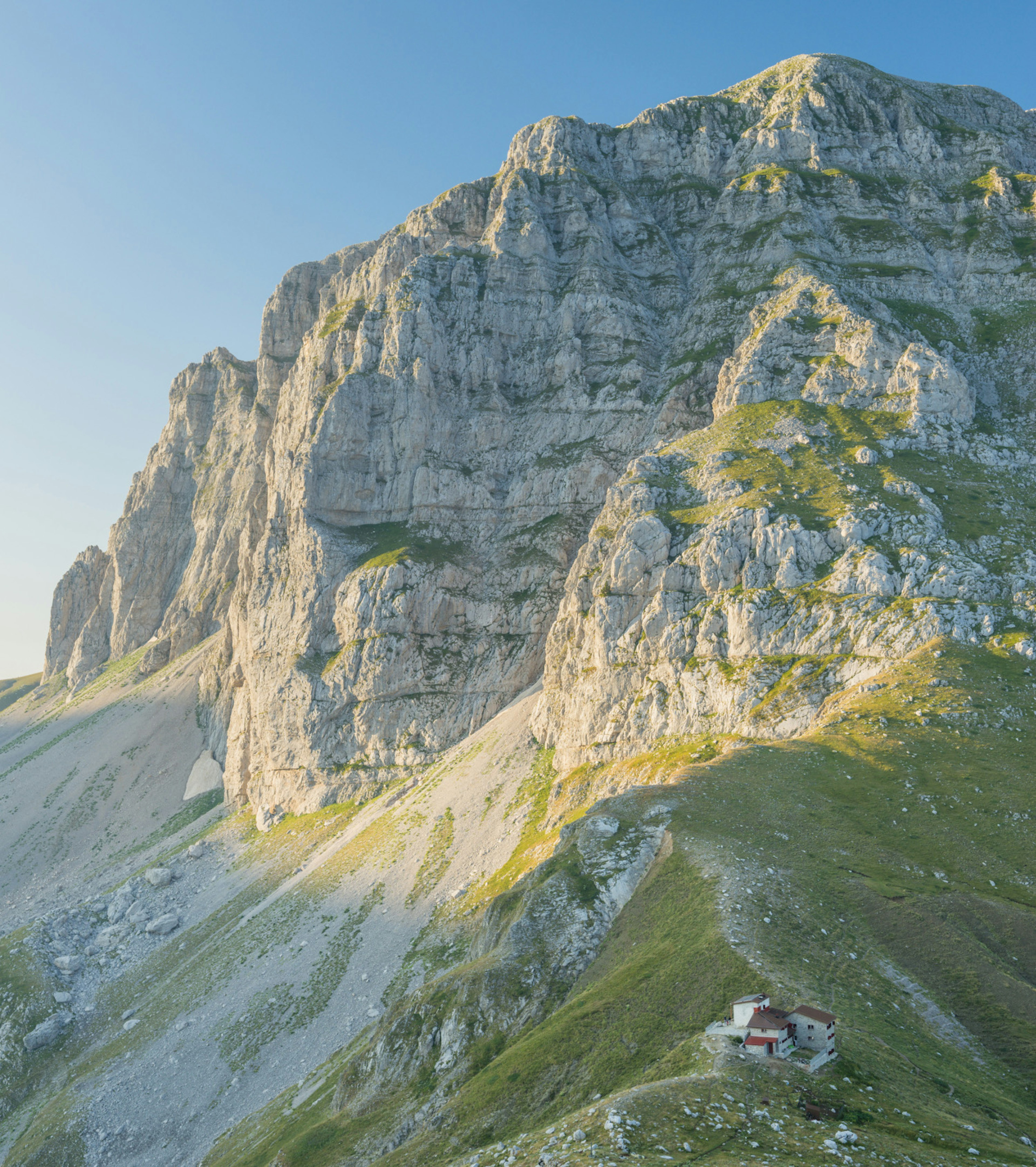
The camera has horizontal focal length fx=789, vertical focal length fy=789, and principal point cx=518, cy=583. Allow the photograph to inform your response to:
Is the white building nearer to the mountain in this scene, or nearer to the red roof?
the red roof

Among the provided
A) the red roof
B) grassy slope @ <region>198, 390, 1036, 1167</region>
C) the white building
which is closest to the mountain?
grassy slope @ <region>198, 390, 1036, 1167</region>

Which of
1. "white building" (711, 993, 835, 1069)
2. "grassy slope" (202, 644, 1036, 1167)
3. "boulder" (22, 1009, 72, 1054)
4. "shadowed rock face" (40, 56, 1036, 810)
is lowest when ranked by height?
"boulder" (22, 1009, 72, 1054)

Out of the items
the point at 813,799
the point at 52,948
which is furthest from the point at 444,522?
the point at 813,799

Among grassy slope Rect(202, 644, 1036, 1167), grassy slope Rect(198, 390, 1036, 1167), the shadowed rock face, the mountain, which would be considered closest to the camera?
grassy slope Rect(202, 644, 1036, 1167)

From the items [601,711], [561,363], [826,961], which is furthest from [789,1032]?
[561,363]

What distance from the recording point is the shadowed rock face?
383 ft

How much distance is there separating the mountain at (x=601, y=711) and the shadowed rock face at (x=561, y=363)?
81 cm

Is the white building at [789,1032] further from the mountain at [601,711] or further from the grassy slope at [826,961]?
the grassy slope at [826,961]

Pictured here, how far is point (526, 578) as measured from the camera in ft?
412

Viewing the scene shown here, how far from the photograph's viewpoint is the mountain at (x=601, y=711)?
3662cm

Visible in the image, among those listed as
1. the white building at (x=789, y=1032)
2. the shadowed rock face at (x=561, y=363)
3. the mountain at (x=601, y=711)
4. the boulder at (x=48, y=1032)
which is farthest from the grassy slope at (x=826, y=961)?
the shadowed rock face at (x=561, y=363)

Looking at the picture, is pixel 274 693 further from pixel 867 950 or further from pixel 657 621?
pixel 867 950

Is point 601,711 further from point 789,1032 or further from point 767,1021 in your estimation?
point 789,1032

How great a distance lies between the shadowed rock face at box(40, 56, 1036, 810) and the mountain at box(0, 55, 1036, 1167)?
2.65 feet
